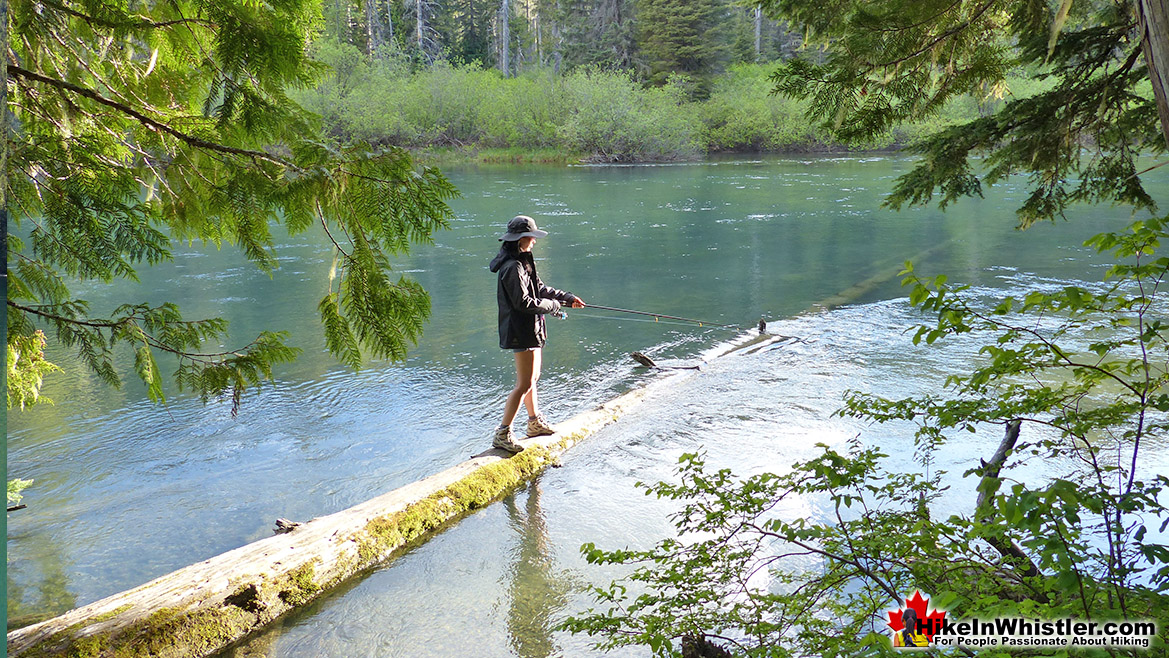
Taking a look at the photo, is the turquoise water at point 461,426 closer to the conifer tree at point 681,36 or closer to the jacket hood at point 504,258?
the jacket hood at point 504,258

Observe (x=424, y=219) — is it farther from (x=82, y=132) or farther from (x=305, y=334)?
(x=305, y=334)

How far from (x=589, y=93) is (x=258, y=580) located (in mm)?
51714

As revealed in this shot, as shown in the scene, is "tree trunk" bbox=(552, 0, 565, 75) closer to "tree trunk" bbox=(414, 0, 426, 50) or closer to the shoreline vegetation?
the shoreline vegetation

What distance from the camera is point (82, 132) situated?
142 inches

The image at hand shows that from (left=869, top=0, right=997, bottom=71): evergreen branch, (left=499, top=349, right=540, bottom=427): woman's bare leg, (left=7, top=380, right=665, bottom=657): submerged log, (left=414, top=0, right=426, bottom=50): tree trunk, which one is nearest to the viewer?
(left=7, top=380, right=665, bottom=657): submerged log

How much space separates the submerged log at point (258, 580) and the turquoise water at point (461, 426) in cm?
15

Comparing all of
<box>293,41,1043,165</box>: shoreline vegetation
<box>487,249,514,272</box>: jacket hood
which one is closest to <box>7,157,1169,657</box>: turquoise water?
<box>487,249,514,272</box>: jacket hood

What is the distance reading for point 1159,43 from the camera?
287 centimetres

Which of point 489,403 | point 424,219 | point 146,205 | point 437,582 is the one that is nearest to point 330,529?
point 437,582

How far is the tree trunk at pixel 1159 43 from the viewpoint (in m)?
2.84

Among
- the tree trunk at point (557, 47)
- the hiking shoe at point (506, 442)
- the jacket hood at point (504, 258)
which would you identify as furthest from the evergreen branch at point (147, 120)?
the tree trunk at point (557, 47)

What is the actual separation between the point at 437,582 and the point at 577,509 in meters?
1.37

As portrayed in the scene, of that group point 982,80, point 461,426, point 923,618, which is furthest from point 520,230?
point 923,618

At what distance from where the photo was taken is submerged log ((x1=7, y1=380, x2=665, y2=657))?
13.1ft
